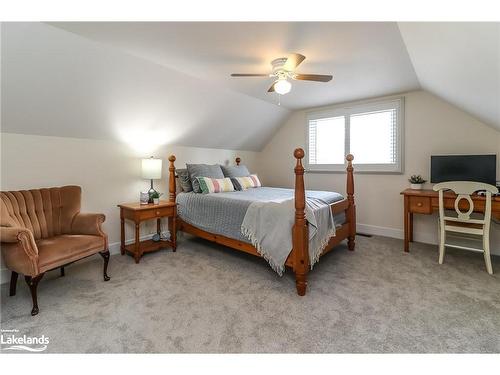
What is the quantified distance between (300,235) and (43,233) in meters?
2.49

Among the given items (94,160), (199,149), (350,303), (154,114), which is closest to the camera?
(350,303)

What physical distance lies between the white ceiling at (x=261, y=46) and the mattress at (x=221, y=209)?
149 cm

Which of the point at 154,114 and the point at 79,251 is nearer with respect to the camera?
the point at 79,251

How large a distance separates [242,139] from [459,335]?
156 inches

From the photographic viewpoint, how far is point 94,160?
3055 mm

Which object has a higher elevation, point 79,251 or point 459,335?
point 79,251

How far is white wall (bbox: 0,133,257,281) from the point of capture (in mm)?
2475

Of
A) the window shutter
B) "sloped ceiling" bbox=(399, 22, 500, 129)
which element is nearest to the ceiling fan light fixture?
"sloped ceiling" bbox=(399, 22, 500, 129)

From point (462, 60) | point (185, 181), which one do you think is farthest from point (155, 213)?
point (462, 60)

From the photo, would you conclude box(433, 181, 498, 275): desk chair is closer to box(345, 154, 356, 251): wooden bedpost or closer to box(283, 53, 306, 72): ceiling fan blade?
box(345, 154, 356, 251): wooden bedpost

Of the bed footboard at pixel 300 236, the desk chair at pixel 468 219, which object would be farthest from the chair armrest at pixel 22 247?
the desk chair at pixel 468 219
